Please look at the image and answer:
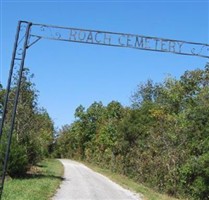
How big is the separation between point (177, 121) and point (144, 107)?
1731 centimetres

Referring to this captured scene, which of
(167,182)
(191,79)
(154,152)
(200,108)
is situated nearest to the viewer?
(200,108)

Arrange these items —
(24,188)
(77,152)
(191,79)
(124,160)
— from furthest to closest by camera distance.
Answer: (77,152) < (124,160) < (191,79) < (24,188)

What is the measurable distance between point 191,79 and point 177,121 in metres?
6.24

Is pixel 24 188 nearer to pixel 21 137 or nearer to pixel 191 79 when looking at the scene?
pixel 21 137

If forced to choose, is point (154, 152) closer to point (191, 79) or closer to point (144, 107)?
point (191, 79)

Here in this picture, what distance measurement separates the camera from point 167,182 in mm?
25469

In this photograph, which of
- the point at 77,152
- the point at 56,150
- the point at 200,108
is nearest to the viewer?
the point at 200,108

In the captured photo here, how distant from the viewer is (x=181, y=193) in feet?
78.3

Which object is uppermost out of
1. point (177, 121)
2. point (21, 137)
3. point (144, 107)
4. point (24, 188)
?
point (144, 107)

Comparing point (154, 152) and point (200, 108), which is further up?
point (200, 108)

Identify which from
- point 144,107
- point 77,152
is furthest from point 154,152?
point 77,152

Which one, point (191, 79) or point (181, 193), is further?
point (191, 79)

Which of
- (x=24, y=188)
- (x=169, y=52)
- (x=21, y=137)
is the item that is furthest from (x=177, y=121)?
(x=169, y=52)

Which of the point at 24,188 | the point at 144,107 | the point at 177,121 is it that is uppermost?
the point at 144,107
